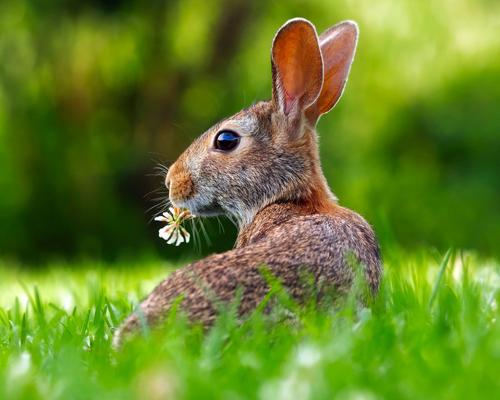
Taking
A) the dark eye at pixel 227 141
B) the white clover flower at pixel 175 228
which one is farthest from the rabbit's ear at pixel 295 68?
the white clover flower at pixel 175 228

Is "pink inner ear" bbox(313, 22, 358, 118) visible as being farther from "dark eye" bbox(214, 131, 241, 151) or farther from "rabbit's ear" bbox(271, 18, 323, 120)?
"dark eye" bbox(214, 131, 241, 151)

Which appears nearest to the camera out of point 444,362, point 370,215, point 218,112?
point 444,362

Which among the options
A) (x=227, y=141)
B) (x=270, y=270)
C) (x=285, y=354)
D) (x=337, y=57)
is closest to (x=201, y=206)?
(x=227, y=141)

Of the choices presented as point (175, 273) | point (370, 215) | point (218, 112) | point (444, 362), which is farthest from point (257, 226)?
point (218, 112)

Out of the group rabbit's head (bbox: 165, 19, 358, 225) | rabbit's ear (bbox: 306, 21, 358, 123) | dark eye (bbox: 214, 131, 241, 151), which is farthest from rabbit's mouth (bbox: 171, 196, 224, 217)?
rabbit's ear (bbox: 306, 21, 358, 123)

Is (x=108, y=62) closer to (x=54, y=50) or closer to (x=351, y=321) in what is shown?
(x=54, y=50)

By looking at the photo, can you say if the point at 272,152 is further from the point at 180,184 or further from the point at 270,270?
the point at 270,270
